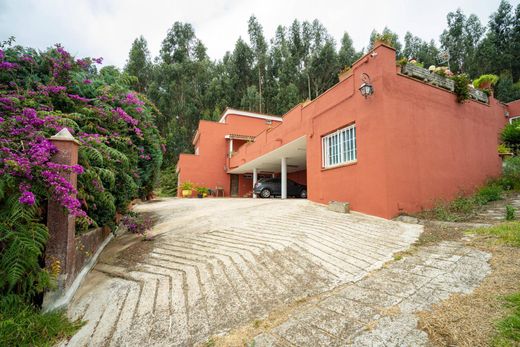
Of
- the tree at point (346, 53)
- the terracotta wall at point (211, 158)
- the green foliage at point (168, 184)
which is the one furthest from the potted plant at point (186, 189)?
the tree at point (346, 53)

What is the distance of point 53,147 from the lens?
9.81 ft

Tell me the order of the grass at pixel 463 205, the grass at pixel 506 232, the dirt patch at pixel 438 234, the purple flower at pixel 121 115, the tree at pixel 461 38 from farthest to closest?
the tree at pixel 461 38, the grass at pixel 463 205, the purple flower at pixel 121 115, the dirt patch at pixel 438 234, the grass at pixel 506 232

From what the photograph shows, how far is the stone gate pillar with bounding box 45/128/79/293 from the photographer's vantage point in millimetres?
2984

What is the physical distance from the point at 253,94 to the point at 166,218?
27.6 m

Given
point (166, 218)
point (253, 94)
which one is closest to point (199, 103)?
point (253, 94)

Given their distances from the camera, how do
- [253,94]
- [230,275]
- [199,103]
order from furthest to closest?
[199,103] < [253,94] < [230,275]

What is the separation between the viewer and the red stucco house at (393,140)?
6309 millimetres

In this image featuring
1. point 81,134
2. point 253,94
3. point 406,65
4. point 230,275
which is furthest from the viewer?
point 253,94

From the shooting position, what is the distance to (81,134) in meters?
3.88

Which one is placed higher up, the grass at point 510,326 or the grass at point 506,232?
the grass at point 506,232

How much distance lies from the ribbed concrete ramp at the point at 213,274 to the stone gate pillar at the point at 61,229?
1.43 feet

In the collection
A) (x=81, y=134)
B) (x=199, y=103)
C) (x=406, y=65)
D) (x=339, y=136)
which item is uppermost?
(x=199, y=103)

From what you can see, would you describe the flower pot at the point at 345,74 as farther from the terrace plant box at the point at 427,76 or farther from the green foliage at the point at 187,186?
the green foliage at the point at 187,186

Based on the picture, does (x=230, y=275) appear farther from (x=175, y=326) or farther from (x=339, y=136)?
(x=339, y=136)
